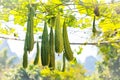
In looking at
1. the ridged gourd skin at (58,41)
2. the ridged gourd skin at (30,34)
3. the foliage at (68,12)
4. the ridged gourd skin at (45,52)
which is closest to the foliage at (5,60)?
the foliage at (68,12)

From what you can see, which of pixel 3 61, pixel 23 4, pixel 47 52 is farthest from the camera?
pixel 3 61

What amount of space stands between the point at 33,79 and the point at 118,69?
1044 centimetres

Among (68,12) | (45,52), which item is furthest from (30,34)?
(68,12)

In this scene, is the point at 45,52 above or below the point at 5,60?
above

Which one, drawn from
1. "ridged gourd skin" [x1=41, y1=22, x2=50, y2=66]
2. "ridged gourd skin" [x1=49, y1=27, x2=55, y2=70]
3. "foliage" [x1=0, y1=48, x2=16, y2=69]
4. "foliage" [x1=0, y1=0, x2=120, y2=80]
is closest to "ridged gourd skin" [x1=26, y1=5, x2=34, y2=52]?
"ridged gourd skin" [x1=41, y1=22, x2=50, y2=66]

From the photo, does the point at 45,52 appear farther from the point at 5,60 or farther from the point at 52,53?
the point at 5,60

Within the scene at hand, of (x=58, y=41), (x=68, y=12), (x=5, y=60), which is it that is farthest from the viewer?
(x=5, y=60)

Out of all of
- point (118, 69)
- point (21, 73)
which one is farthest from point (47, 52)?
point (118, 69)

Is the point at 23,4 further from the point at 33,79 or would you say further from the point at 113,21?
the point at 33,79

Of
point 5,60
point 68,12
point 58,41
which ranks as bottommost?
point 5,60

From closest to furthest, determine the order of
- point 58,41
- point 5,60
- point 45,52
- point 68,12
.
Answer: point 58,41 → point 45,52 → point 68,12 → point 5,60

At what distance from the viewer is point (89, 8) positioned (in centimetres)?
575

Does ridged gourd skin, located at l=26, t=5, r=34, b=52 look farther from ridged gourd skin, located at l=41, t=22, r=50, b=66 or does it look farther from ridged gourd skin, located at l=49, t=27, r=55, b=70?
ridged gourd skin, located at l=49, t=27, r=55, b=70

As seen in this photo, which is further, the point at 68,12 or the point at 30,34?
the point at 68,12
